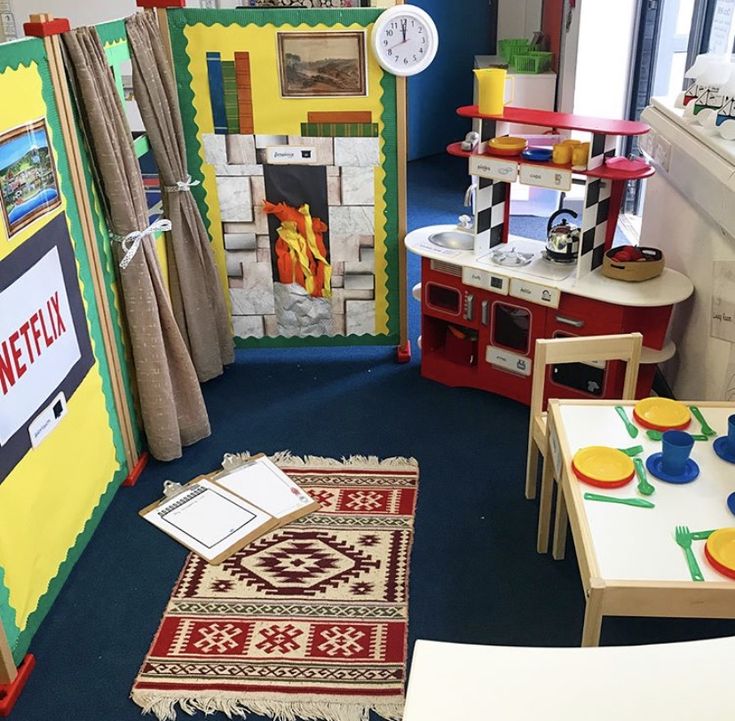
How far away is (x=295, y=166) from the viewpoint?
10.8 feet

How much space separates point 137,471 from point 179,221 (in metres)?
0.99

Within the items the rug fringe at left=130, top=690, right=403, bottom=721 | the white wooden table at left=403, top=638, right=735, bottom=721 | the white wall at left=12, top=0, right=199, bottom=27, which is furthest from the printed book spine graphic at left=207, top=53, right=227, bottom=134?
the white wall at left=12, top=0, right=199, bottom=27

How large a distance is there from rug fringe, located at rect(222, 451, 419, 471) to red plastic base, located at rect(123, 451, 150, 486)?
0.29 metres

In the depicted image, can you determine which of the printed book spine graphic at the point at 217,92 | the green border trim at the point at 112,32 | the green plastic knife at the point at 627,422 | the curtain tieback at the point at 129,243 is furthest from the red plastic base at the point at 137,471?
the green plastic knife at the point at 627,422

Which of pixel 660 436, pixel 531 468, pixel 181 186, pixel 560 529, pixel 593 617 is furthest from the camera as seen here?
pixel 181 186

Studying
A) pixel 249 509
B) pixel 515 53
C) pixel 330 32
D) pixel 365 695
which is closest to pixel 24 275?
pixel 249 509

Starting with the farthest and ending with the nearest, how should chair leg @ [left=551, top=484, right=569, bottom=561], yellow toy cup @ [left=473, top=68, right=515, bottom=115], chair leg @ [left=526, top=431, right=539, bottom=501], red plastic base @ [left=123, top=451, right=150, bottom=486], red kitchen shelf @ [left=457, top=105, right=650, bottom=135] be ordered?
1. yellow toy cup @ [left=473, top=68, right=515, bottom=115]
2. red plastic base @ [left=123, top=451, right=150, bottom=486]
3. red kitchen shelf @ [left=457, top=105, right=650, bottom=135]
4. chair leg @ [left=526, top=431, right=539, bottom=501]
5. chair leg @ [left=551, top=484, right=569, bottom=561]

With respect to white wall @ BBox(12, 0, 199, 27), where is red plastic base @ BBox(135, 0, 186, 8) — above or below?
above

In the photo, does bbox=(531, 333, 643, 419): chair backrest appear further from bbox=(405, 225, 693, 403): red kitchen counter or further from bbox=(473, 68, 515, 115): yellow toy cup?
bbox=(473, 68, 515, 115): yellow toy cup

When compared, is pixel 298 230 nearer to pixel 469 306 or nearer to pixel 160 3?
pixel 469 306

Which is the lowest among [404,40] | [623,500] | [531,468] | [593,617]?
[531,468]

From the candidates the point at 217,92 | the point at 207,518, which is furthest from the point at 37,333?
the point at 217,92

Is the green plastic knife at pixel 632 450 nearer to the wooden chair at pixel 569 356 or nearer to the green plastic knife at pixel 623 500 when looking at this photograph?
the green plastic knife at pixel 623 500

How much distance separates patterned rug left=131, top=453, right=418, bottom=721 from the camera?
2.01 metres
